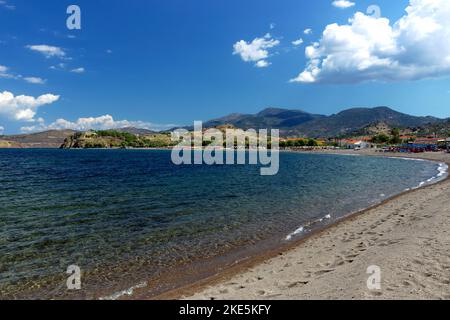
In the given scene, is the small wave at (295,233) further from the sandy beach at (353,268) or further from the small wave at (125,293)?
the small wave at (125,293)

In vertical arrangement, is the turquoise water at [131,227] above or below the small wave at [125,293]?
above

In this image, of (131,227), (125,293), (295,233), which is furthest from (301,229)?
(125,293)

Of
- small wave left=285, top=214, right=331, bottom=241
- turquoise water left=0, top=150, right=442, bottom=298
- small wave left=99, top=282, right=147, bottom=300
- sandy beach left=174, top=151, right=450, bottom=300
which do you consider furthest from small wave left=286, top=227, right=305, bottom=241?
small wave left=99, top=282, right=147, bottom=300

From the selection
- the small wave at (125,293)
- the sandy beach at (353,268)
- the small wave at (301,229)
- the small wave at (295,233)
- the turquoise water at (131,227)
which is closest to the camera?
the sandy beach at (353,268)

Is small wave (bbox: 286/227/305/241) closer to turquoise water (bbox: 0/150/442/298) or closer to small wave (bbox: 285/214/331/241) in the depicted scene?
small wave (bbox: 285/214/331/241)

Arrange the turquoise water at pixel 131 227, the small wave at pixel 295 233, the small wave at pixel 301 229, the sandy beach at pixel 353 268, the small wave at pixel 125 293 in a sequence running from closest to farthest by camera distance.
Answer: the sandy beach at pixel 353 268, the small wave at pixel 125 293, the turquoise water at pixel 131 227, the small wave at pixel 295 233, the small wave at pixel 301 229

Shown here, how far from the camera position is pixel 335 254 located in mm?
12523

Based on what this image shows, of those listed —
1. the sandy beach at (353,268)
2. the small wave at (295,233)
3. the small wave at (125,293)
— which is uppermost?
the sandy beach at (353,268)

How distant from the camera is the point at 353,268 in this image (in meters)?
10.0

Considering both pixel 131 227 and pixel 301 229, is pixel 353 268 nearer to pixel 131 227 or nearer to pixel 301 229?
pixel 301 229

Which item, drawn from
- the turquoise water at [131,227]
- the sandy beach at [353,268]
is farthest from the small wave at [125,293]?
the sandy beach at [353,268]

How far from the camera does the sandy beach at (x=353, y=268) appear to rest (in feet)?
26.2

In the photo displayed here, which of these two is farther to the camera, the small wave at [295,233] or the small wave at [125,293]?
the small wave at [295,233]
